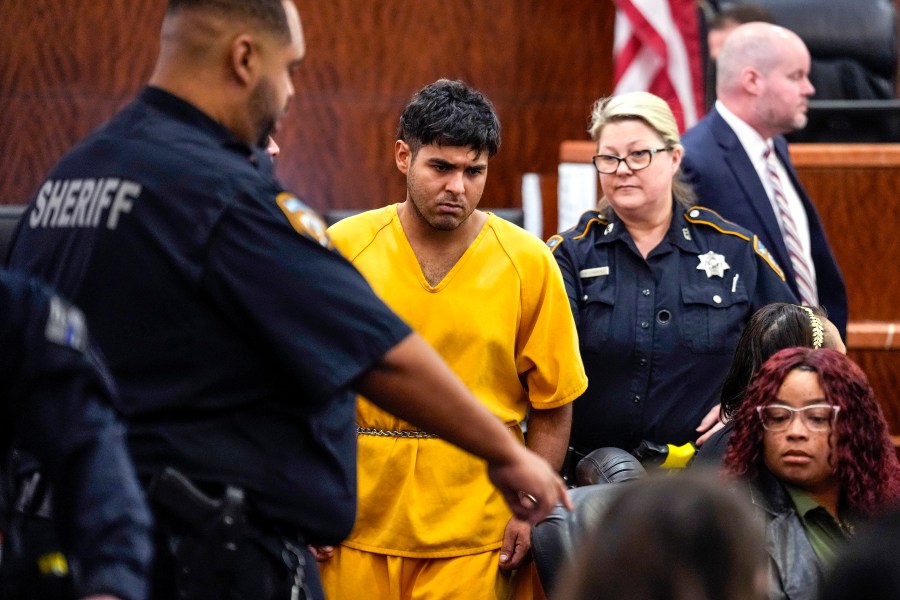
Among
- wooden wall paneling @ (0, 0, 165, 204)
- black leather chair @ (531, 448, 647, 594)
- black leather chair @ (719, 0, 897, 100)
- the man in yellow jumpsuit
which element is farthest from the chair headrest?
wooden wall paneling @ (0, 0, 165, 204)

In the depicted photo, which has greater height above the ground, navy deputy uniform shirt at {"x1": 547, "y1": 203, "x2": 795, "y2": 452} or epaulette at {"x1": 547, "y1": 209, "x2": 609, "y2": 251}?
epaulette at {"x1": 547, "y1": 209, "x2": 609, "y2": 251}

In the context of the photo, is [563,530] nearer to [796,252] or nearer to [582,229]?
[582,229]

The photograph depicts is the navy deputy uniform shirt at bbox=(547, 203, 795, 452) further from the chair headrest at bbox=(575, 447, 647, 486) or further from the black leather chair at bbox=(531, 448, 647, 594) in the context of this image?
the black leather chair at bbox=(531, 448, 647, 594)

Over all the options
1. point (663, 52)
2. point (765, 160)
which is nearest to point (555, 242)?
point (765, 160)

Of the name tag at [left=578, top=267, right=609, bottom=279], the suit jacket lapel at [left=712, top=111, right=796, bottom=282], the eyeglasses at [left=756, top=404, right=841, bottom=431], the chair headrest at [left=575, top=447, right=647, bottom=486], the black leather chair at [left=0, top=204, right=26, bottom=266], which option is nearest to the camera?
the eyeglasses at [left=756, top=404, right=841, bottom=431]

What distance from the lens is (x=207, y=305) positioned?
2014 millimetres

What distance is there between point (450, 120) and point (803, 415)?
99 cm

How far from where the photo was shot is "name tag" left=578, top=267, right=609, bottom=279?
3729 mm

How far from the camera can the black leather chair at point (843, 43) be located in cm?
630

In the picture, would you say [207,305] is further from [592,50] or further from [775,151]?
[592,50]

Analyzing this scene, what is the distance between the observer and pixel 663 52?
6379 mm

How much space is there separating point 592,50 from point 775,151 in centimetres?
212

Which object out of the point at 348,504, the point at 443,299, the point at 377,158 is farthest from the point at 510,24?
the point at 348,504

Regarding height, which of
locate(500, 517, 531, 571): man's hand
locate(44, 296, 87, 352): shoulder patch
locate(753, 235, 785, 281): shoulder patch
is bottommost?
locate(500, 517, 531, 571): man's hand
